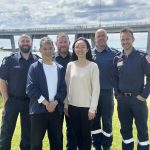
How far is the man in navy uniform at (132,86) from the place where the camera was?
5406 millimetres

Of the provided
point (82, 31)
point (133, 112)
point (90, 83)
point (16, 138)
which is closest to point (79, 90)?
point (90, 83)

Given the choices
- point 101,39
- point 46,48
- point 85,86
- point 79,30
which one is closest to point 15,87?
point 46,48

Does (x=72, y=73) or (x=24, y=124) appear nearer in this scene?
(x=72, y=73)

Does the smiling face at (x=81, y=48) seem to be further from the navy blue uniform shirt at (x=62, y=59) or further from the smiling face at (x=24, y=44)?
the smiling face at (x=24, y=44)

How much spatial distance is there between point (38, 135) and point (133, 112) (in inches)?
58.8

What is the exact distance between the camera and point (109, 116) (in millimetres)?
6297

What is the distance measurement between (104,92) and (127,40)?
1.13m

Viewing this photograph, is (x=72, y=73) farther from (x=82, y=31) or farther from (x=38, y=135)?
(x=82, y=31)

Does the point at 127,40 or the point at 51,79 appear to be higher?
the point at 127,40

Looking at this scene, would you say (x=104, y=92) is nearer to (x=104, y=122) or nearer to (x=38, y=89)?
(x=104, y=122)

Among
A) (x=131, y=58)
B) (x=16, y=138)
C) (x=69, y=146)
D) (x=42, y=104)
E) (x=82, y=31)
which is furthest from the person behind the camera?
(x=82, y=31)

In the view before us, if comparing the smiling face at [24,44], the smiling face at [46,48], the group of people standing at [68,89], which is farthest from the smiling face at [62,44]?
the smiling face at [46,48]

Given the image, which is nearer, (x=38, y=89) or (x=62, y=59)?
(x=38, y=89)

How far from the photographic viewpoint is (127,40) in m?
5.46
